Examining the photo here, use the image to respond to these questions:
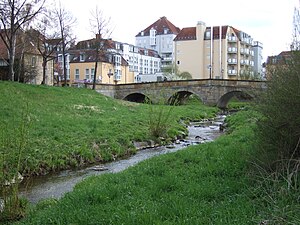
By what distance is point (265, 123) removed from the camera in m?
7.78

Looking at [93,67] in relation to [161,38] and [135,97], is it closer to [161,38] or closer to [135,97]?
[135,97]

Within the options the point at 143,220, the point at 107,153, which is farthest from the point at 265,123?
the point at 107,153

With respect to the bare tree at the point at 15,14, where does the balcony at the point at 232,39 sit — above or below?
above

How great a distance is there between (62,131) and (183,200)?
12770 mm

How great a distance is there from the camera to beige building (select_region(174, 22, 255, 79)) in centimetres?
9569

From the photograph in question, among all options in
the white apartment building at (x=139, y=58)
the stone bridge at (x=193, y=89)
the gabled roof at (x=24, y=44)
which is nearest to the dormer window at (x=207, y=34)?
the white apartment building at (x=139, y=58)

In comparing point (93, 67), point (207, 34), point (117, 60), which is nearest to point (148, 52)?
point (207, 34)

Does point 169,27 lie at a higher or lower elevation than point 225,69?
higher

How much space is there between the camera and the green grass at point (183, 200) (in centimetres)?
600

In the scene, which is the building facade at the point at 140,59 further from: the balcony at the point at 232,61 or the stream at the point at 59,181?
the stream at the point at 59,181

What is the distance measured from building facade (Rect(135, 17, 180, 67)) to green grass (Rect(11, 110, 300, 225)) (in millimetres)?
113259

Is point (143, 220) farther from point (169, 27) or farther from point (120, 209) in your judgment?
point (169, 27)

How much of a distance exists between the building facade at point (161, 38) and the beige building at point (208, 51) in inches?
812

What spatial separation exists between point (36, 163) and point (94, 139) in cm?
480
